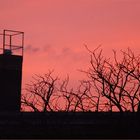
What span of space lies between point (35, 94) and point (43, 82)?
2.10 m

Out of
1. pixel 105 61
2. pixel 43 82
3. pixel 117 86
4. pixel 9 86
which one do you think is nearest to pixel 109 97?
pixel 117 86

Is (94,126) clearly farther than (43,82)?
No

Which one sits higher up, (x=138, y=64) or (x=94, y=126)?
(x=138, y=64)

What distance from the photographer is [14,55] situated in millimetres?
37312

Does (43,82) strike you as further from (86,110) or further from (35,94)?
(86,110)

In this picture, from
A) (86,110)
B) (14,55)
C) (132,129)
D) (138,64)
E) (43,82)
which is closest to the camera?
(132,129)

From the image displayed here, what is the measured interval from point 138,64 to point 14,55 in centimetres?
1080

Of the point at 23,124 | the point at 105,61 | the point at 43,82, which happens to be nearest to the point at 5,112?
the point at 23,124

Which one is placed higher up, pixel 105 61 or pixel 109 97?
pixel 105 61

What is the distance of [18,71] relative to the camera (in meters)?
37.8

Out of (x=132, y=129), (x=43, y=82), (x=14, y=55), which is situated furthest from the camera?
(x=43, y=82)

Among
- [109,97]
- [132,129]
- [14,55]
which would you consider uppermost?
[14,55]

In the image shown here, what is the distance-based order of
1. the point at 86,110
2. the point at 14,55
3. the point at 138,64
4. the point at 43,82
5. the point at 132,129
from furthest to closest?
1. the point at 43,82
2. the point at 86,110
3. the point at 138,64
4. the point at 14,55
5. the point at 132,129

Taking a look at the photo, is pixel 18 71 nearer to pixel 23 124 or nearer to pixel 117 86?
pixel 23 124
